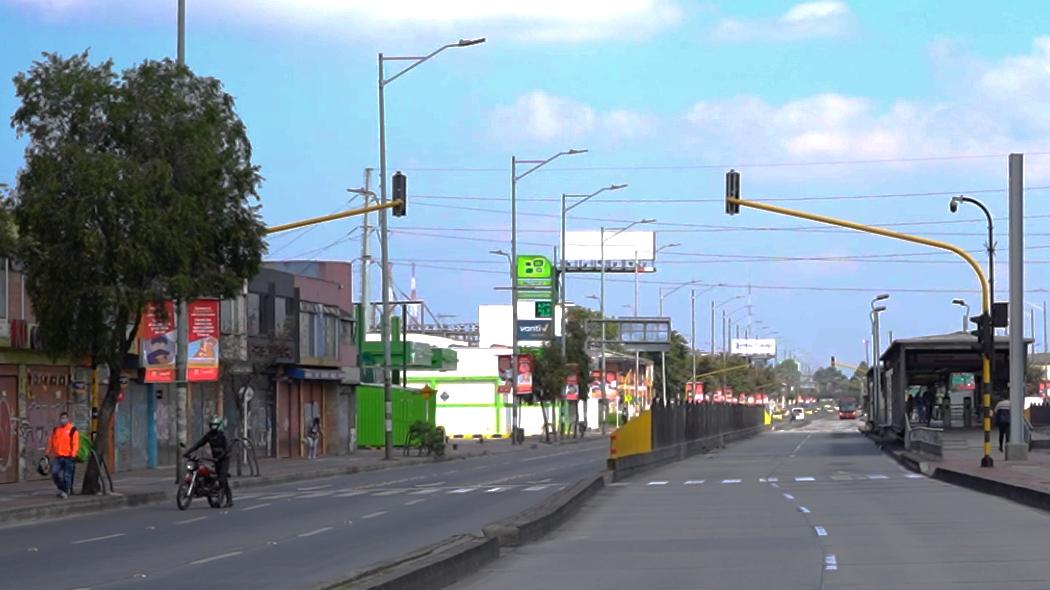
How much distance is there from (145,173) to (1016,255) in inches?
860

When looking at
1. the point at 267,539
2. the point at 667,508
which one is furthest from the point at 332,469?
the point at 267,539

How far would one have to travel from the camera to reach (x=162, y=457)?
55.6 metres

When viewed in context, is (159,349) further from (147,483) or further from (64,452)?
(147,483)

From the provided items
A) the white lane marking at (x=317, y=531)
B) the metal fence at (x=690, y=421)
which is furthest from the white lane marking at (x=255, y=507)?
the metal fence at (x=690, y=421)

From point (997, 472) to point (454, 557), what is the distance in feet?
79.1

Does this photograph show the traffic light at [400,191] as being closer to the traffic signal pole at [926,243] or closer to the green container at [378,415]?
the traffic signal pole at [926,243]

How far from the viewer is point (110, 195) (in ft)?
115

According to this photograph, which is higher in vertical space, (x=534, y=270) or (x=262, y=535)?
(x=534, y=270)

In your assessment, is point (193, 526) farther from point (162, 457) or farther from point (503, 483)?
point (162, 457)

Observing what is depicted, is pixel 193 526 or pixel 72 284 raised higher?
pixel 72 284

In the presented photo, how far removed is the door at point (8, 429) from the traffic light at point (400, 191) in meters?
11.2

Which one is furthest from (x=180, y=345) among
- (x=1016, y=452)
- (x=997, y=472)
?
(x=1016, y=452)

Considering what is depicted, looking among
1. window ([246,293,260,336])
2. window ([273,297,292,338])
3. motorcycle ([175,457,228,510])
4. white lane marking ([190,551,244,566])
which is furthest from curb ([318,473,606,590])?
window ([273,297,292,338])

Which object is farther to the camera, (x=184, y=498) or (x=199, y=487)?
(x=199, y=487)
